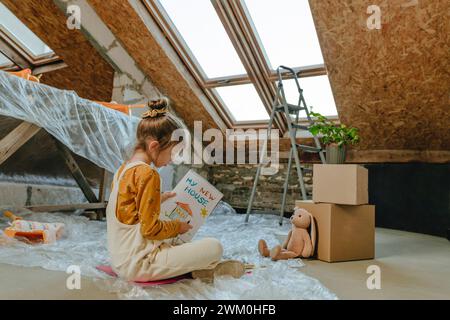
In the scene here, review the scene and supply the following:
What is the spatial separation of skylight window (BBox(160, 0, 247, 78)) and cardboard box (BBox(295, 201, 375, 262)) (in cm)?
184

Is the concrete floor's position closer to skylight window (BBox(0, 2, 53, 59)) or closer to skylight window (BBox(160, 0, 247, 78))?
skylight window (BBox(160, 0, 247, 78))

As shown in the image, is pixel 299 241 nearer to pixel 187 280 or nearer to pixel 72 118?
pixel 187 280

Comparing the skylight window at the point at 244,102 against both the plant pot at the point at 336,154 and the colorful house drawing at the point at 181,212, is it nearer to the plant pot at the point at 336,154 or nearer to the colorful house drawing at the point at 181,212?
the plant pot at the point at 336,154

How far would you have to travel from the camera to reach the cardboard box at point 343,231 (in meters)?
1.77

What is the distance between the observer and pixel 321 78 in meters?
3.19

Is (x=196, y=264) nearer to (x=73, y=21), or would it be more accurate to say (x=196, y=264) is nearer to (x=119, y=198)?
(x=119, y=198)

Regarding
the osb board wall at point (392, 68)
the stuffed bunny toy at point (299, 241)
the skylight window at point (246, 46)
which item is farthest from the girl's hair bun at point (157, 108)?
the skylight window at point (246, 46)

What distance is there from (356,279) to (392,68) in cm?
179

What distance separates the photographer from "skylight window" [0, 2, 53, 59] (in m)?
3.48

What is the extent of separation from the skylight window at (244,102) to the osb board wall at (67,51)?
1.17 m

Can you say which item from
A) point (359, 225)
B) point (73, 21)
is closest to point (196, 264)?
point (359, 225)

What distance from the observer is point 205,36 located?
3232mm

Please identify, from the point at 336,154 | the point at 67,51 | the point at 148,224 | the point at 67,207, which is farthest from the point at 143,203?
the point at 67,51

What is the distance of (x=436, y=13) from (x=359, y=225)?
137 cm
